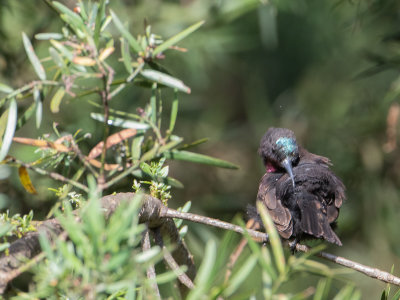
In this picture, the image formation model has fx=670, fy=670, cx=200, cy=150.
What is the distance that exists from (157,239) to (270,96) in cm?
504

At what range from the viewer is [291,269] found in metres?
1.48

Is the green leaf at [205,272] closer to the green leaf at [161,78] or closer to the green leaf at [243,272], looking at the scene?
the green leaf at [243,272]

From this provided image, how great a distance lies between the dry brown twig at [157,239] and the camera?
1696 millimetres

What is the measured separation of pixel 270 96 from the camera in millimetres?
7336

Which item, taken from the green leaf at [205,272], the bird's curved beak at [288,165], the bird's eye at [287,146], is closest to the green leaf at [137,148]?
the green leaf at [205,272]

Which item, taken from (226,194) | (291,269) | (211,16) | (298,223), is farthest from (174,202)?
(291,269)

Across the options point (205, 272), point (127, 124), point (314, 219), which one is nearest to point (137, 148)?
point (127, 124)

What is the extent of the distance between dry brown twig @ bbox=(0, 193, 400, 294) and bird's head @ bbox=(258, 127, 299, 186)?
120 centimetres

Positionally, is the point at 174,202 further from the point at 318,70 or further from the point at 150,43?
the point at 150,43

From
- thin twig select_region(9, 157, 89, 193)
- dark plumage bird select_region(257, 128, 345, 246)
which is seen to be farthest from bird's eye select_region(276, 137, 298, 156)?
thin twig select_region(9, 157, 89, 193)

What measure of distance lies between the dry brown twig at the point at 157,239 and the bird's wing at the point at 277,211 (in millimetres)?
468

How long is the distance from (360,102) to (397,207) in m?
0.94

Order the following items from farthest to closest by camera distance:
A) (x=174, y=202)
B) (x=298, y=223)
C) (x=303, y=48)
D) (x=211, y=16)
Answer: (x=303, y=48)
(x=174, y=202)
(x=211, y=16)
(x=298, y=223)

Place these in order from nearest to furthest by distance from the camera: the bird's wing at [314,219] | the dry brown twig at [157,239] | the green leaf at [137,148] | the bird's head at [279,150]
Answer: the dry brown twig at [157,239] < the green leaf at [137,148] < the bird's wing at [314,219] < the bird's head at [279,150]
